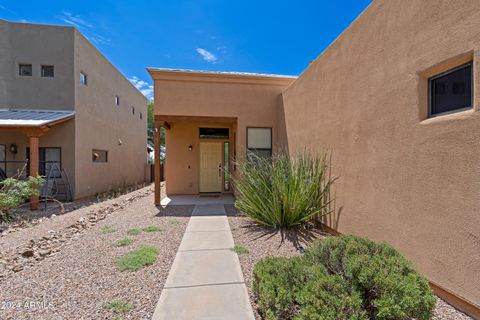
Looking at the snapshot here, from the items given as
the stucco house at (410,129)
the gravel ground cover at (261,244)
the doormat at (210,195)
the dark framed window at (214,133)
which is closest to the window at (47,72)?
the dark framed window at (214,133)

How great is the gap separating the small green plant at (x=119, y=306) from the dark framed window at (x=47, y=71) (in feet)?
35.0

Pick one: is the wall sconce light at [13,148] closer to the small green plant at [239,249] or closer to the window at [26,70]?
the window at [26,70]

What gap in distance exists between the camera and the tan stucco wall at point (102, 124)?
9977 mm

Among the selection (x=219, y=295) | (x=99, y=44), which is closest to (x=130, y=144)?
(x=99, y=44)

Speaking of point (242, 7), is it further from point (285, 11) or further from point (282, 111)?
point (282, 111)

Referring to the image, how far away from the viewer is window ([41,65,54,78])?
9.48m

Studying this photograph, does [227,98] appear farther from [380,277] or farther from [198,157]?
[380,277]

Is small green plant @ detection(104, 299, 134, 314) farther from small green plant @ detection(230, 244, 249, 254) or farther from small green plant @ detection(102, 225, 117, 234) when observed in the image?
small green plant @ detection(102, 225, 117, 234)

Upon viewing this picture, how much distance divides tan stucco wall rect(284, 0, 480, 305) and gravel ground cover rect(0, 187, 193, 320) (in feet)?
11.0

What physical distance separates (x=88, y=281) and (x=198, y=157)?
7655 mm

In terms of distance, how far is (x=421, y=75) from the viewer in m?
2.97

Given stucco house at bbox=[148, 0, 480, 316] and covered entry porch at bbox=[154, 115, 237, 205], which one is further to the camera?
Result: covered entry porch at bbox=[154, 115, 237, 205]

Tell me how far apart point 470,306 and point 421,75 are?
2687mm

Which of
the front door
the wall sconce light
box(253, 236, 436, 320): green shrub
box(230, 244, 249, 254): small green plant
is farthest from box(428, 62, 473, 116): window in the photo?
the wall sconce light
